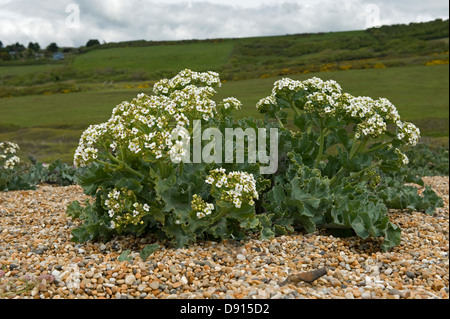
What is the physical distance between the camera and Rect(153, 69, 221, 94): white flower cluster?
4340 mm

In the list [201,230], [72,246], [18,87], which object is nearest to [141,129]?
[201,230]

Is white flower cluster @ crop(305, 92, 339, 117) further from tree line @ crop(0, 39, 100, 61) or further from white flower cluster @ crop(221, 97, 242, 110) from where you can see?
tree line @ crop(0, 39, 100, 61)

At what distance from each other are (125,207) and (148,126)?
2.30ft

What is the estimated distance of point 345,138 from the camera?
4.71 m

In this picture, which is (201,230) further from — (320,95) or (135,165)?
(320,95)

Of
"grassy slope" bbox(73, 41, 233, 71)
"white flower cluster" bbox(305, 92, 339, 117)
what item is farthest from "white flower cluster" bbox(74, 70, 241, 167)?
"grassy slope" bbox(73, 41, 233, 71)

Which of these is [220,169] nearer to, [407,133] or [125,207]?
[125,207]

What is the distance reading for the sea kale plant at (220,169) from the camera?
3459 mm

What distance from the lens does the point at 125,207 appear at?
136 inches

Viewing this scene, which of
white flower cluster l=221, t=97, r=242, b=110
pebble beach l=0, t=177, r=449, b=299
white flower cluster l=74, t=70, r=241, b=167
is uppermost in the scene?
white flower cluster l=221, t=97, r=242, b=110

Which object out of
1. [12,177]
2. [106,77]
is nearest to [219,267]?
[12,177]

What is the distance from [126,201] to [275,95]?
2.29 m

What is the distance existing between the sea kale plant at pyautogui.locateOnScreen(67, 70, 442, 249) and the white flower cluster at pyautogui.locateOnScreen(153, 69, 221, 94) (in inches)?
0.5

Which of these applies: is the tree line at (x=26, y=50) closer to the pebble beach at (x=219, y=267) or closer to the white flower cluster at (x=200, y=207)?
the pebble beach at (x=219, y=267)
